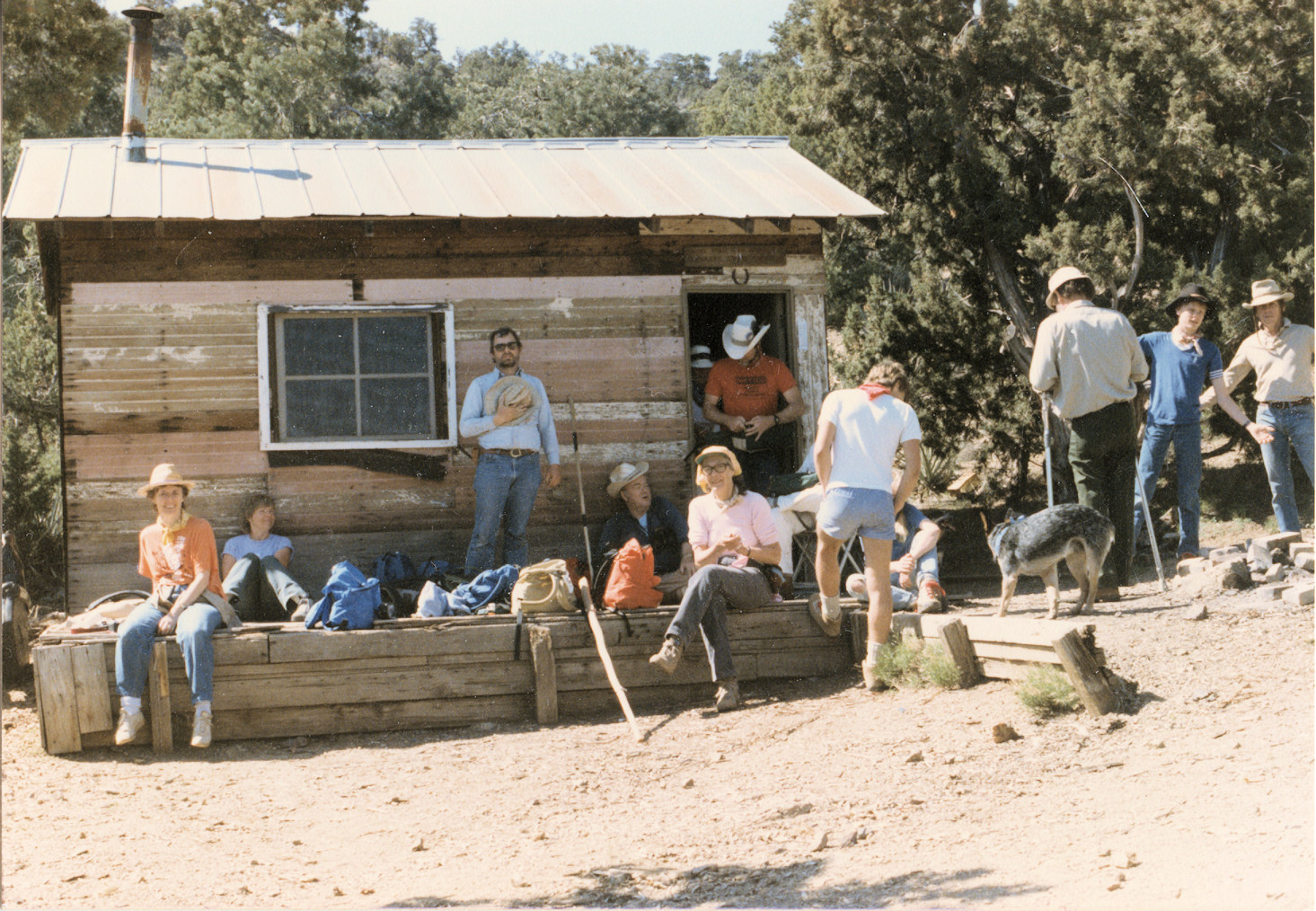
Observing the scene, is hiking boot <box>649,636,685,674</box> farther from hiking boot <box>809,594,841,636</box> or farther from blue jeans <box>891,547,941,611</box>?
blue jeans <box>891,547,941,611</box>

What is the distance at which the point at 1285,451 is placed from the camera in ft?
25.6

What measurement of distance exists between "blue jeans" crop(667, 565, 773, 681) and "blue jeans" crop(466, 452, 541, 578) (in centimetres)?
151

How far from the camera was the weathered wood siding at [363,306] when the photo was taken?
8117mm

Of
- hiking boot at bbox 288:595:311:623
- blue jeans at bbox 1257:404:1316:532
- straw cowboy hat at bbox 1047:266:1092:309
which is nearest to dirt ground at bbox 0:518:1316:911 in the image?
hiking boot at bbox 288:595:311:623

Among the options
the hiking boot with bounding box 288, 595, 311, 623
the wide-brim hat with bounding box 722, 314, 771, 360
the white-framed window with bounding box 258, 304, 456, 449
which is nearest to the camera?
the hiking boot with bounding box 288, 595, 311, 623

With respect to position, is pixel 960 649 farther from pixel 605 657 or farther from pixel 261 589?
pixel 261 589

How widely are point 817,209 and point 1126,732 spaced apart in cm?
455

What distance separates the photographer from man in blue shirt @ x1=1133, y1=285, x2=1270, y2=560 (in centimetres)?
793

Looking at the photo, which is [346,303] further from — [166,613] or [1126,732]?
[1126,732]

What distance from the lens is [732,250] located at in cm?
898

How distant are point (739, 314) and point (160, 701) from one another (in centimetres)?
590

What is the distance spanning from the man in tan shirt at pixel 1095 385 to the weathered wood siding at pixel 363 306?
A: 2065 millimetres

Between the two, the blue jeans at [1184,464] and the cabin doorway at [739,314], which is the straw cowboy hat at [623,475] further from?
the blue jeans at [1184,464]

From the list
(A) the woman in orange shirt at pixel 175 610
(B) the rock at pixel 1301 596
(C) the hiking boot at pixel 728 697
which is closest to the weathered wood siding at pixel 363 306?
(A) the woman in orange shirt at pixel 175 610
